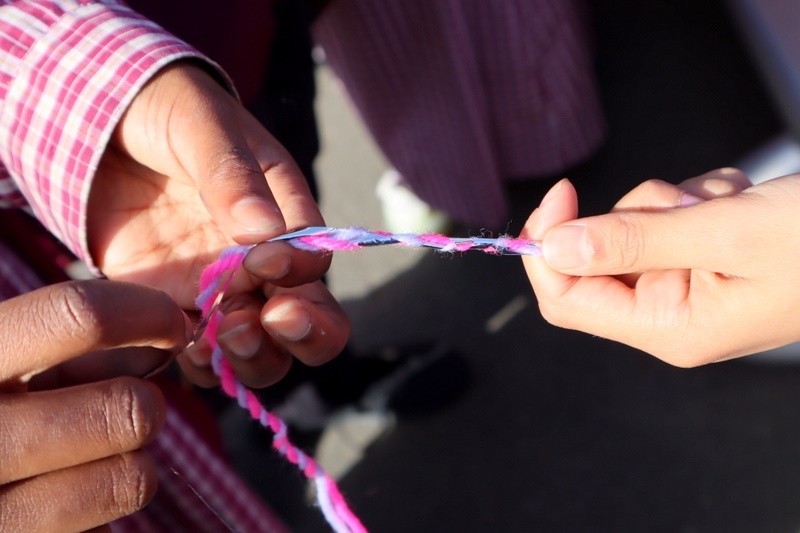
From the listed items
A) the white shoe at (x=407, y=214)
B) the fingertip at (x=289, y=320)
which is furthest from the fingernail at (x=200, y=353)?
the white shoe at (x=407, y=214)

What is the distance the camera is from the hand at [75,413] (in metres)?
0.55

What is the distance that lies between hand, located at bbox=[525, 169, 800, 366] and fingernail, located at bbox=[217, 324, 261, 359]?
36cm

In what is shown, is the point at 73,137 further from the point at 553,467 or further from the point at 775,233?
the point at 553,467

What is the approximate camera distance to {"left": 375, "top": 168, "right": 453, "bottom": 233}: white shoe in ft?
6.05

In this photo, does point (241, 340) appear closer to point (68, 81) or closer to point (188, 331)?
point (188, 331)

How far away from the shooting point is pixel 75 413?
575mm

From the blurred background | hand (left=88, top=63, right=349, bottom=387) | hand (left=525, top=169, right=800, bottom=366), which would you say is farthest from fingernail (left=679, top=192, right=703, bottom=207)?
the blurred background

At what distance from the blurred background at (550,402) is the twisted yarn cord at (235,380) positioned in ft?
2.33

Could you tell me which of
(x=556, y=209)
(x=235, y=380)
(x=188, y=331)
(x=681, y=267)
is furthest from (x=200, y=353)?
(x=681, y=267)

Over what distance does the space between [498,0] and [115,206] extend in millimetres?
965

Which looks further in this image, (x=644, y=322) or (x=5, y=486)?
(x=644, y=322)

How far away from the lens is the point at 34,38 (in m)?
0.82

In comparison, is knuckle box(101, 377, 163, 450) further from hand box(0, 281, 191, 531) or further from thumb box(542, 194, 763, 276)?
thumb box(542, 194, 763, 276)

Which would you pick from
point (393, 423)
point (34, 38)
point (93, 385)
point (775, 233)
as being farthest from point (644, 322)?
point (393, 423)
